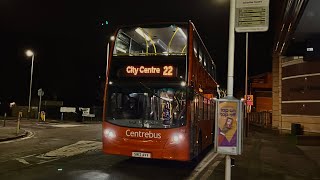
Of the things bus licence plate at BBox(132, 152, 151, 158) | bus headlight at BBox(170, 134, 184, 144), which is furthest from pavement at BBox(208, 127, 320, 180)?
bus licence plate at BBox(132, 152, 151, 158)

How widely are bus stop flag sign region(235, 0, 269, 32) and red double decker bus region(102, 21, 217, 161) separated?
12.5 ft

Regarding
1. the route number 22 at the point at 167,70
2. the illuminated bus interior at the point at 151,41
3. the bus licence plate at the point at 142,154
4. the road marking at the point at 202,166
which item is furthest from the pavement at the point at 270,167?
the illuminated bus interior at the point at 151,41

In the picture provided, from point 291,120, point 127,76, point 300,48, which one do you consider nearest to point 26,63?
point 291,120

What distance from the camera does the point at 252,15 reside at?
7.44 meters

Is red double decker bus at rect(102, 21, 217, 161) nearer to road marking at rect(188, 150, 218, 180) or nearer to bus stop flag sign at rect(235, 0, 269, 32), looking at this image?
road marking at rect(188, 150, 218, 180)

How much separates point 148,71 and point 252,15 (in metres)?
4.66

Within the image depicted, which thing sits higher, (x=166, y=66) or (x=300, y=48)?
(x=300, y=48)

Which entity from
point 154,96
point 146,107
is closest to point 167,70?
point 154,96

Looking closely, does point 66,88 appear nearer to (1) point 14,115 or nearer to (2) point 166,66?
(1) point 14,115

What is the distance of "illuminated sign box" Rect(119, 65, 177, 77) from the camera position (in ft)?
37.0

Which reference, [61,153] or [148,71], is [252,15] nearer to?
[148,71]

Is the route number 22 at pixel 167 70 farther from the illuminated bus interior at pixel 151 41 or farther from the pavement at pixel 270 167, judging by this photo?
the pavement at pixel 270 167

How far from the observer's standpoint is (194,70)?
11922mm

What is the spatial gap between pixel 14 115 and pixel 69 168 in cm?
3927
